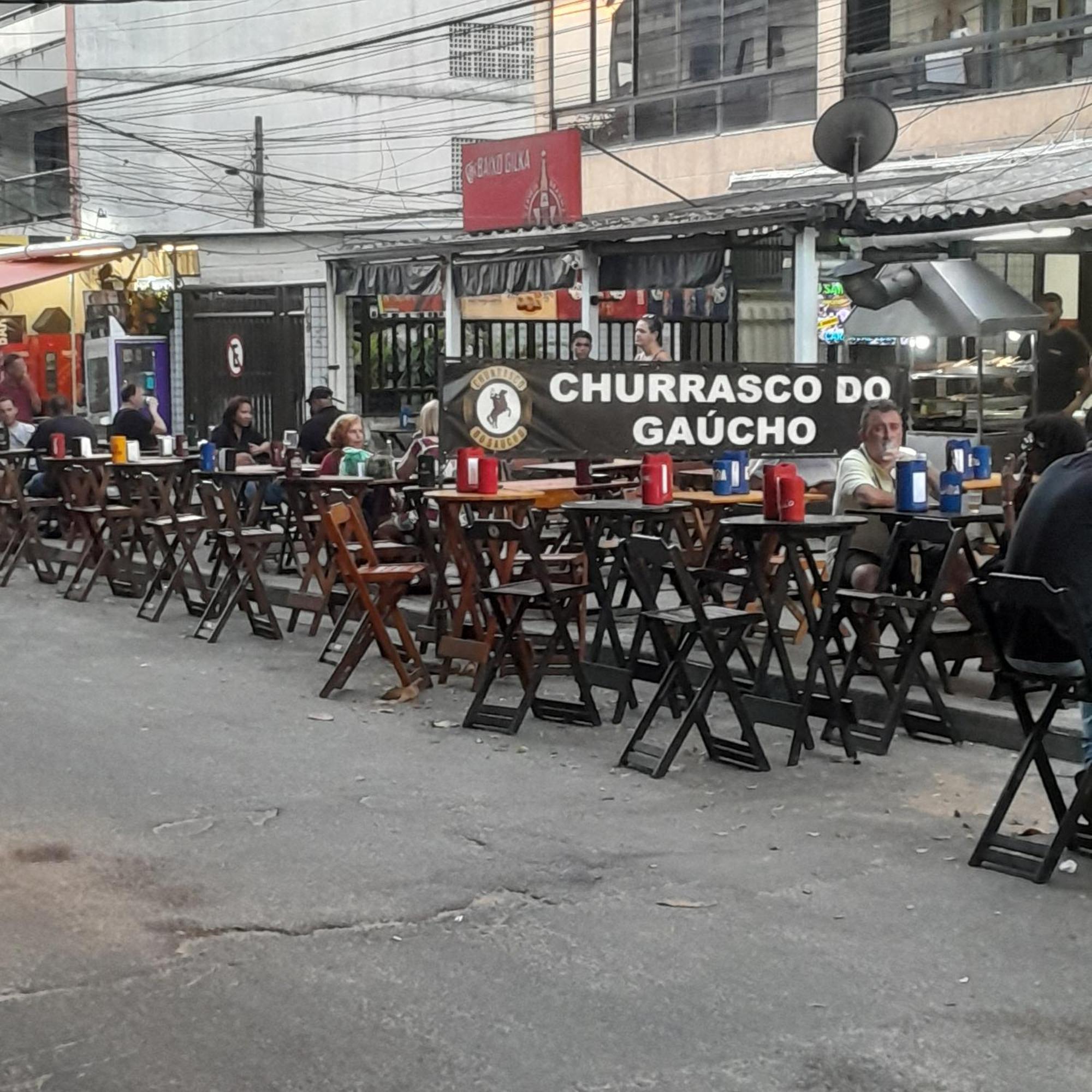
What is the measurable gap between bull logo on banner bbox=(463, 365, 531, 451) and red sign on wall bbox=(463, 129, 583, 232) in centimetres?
861

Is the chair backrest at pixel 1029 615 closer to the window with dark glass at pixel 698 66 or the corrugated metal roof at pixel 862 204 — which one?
the corrugated metal roof at pixel 862 204

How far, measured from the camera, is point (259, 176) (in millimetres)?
32219

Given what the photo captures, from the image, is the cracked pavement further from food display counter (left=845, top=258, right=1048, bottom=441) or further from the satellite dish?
the satellite dish

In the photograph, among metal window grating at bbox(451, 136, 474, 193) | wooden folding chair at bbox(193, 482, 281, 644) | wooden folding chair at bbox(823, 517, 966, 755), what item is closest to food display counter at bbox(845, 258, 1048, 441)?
wooden folding chair at bbox(823, 517, 966, 755)

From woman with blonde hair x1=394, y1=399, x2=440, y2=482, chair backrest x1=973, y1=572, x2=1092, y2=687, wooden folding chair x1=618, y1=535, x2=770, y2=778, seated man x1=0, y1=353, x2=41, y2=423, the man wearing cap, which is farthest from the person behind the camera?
seated man x1=0, y1=353, x2=41, y2=423

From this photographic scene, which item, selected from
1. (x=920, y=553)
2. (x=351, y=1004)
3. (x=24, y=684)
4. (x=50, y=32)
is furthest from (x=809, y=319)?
(x=50, y=32)

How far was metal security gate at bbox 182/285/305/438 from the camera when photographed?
85.3 feet

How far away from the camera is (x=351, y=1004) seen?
4.75 m

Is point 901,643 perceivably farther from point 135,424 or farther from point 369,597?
point 135,424

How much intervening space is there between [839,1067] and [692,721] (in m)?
3.30

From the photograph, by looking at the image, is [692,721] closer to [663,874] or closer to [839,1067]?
[663,874]

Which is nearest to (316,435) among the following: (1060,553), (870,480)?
(870,480)

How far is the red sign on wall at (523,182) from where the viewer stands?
19.1 metres

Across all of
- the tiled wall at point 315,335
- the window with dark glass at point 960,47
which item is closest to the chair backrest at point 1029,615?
the window with dark glass at point 960,47
